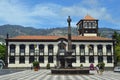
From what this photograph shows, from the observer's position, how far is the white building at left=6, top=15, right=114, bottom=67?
260ft

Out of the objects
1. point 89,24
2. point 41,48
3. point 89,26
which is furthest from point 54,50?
point 89,24

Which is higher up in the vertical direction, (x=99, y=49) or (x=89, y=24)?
(x=89, y=24)

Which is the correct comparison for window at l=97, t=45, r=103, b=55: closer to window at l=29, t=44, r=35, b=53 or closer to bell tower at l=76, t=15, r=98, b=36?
bell tower at l=76, t=15, r=98, b=36

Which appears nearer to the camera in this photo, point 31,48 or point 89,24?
point 31,48

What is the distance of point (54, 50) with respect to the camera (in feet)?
263

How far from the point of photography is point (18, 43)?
7988cm

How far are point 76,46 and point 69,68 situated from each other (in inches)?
1638

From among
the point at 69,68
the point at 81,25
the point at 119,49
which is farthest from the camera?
the point at 81,25

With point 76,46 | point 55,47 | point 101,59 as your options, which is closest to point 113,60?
point 101,59

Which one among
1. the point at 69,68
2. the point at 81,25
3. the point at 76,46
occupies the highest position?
the point at 81,25

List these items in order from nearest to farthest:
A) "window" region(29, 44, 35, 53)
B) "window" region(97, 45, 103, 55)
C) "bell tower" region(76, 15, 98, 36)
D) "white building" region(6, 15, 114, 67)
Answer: "white building" region(6, 15, 114, 67), "window" region(29, 44, 35, 53), "window" region(97, 45, 103, 55), "bell tower" region(76, 15, 98, 36)

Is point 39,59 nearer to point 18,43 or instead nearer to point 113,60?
point 18,43

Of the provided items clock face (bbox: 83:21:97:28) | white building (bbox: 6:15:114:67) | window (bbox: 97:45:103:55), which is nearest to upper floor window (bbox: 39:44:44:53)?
white building (bbox: 6:15:114:67)

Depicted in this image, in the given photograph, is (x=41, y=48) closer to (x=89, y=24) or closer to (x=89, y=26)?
(x=89, y=26)
